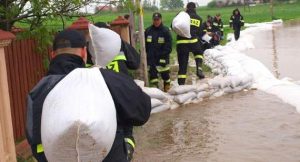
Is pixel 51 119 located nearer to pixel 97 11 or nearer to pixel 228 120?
pixel 97 11

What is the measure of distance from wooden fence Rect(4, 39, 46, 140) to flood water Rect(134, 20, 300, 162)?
1.31 metres

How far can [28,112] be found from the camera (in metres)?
2.56

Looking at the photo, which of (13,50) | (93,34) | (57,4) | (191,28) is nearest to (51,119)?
(93,34)

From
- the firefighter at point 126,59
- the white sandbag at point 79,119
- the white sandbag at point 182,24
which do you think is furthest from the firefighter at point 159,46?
the white sandbag at point 79,119

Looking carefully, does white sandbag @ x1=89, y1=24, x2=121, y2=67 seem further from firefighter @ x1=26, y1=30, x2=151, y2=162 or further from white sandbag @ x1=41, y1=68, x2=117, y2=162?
white sandbag @ x1=41, y1=68, x2=117, y2=162

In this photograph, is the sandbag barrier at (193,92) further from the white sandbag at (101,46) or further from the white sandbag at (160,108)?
the white sandbag at (101,46)

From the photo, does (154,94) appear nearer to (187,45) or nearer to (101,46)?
(187,45)

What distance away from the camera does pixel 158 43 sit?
8.87 m

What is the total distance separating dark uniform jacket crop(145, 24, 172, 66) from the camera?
875 centimetres

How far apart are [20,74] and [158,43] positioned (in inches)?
142

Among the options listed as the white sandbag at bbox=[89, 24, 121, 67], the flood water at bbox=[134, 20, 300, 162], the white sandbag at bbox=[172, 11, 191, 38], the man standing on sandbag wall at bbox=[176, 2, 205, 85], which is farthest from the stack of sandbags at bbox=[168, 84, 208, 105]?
the white sandbag at bbox=[89, 24, 121, 67]

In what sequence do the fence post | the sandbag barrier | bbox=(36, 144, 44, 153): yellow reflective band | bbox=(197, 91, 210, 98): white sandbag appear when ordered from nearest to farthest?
bbox=(36, 144, 44, 153): yellow reflective band
the fence post
the sandbag barrier
bbox=(197, 91, 210, 98): white sandbag

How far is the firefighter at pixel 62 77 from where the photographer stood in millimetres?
2500

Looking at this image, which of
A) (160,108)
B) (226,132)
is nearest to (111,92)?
(226,132)
